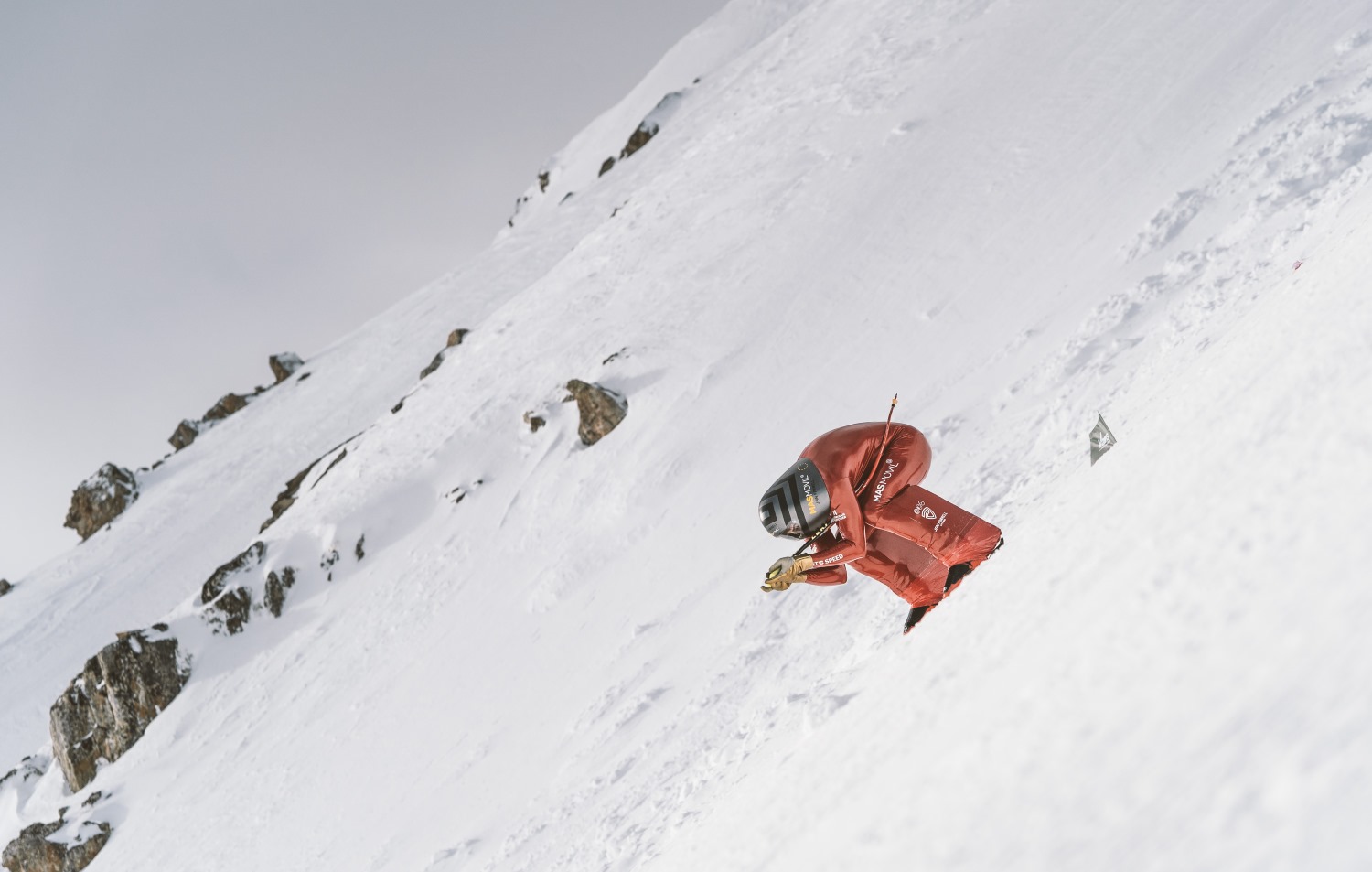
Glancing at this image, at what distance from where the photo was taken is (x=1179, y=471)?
2578 millimetres

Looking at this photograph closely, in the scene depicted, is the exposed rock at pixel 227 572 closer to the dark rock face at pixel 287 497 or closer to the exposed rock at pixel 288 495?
the exposed rock at pixel 288 495

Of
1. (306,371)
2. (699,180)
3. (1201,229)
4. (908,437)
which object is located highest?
(306,371)

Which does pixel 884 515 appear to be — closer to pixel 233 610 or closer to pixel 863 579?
pixel 863 579

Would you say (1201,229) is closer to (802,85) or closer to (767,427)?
(767,427)

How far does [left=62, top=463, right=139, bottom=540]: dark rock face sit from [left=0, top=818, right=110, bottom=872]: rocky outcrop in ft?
76.1

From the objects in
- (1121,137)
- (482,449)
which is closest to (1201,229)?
→ (1121,137)

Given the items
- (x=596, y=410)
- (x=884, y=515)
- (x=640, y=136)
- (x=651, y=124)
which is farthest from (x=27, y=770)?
(x=651, y=124)

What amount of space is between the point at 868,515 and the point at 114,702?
943 inches

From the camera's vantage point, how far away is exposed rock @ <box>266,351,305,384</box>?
166ft

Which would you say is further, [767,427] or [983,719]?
[767,427]

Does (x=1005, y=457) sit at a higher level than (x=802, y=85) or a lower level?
lower

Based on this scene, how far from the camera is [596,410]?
1794 centimetres

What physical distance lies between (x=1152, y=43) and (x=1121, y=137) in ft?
11.9

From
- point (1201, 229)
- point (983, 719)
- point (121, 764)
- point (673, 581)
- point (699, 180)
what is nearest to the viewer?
point (983, 719)
